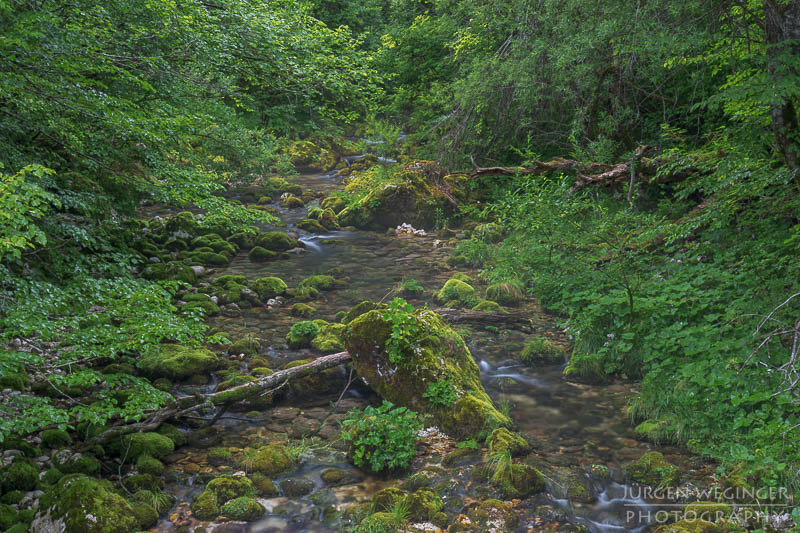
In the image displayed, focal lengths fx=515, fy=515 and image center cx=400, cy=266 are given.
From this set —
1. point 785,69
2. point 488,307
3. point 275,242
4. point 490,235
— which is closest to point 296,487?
point 488,307

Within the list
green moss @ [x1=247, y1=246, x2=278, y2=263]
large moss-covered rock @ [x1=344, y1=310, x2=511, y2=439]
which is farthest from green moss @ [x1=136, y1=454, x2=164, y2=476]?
green moss @ [x1=247, y1=246, x2=278, y2=263]

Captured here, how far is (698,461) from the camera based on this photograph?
16.5 ft

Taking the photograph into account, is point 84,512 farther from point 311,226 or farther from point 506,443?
point 311,226

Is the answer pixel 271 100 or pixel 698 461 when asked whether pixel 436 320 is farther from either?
pixel 271 100

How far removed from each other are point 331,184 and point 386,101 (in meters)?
4.05

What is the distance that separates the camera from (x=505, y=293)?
1012cm

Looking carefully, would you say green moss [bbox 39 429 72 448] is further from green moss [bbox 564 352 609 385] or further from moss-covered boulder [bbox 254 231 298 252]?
moss-covered boulder [bbox 254 231 298 252]

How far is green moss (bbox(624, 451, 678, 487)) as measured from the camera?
15.7ft

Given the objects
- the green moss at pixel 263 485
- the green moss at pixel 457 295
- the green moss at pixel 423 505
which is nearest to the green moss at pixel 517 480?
the green moss at pixel 423 505

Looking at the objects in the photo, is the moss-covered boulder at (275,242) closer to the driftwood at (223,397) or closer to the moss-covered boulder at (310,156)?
the driftwood at (223,397)

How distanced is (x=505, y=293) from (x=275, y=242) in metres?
7.19

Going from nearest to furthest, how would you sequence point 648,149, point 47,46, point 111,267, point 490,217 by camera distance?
point 47,46 → point 111,267 → point 648,149 → point 490,217

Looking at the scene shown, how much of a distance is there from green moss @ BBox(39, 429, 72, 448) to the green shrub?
292 centimetres

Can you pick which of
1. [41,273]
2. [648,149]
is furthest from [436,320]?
[648,149]
